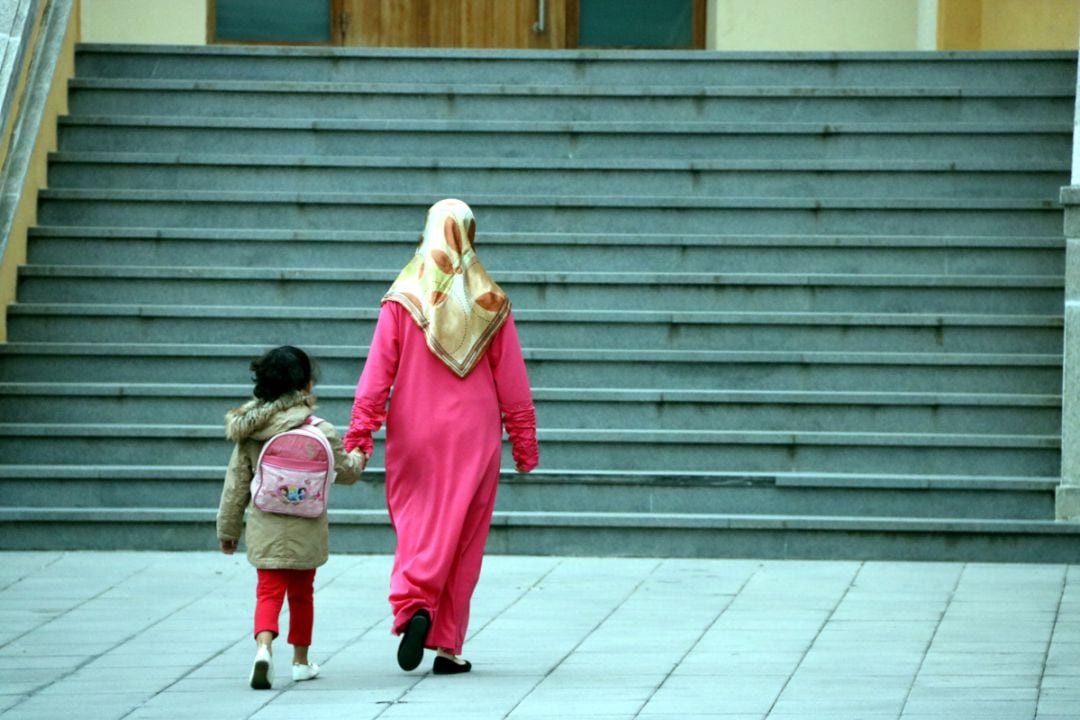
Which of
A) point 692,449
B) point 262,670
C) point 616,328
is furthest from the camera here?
point 616,328

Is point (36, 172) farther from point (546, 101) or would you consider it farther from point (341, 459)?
point (341, 459)

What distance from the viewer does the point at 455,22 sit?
1515 centimetres

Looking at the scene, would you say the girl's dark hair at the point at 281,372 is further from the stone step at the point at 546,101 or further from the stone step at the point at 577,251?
the stone step at the point at 546,101

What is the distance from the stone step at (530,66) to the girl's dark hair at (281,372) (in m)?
5.81

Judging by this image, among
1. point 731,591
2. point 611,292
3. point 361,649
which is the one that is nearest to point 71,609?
point 361,649

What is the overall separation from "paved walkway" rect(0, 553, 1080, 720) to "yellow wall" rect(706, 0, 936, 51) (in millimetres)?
5724

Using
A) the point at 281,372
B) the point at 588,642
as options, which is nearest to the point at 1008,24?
the point at 588,642

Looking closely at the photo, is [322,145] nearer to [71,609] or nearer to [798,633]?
[71,609]

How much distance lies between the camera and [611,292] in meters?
11.2

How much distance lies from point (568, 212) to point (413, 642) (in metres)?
4.91

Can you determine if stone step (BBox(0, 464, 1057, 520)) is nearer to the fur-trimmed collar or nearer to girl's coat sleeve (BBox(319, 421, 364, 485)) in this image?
girl's coat sleeve (BBox(319, 421, 364, 485))

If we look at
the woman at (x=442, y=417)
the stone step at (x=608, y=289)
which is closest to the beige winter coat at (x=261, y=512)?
the woman at (x=442, y=417)

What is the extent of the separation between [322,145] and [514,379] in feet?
16.6

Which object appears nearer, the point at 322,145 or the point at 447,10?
the point at 322,145
